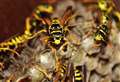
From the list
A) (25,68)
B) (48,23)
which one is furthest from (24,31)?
(25,68)

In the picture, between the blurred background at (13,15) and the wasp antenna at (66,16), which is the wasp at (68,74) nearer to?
the wasp antenna at (66,16)

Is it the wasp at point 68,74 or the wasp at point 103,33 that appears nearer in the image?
the wasp at point 68,74

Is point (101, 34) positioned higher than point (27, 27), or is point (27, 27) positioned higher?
point (27, 27)

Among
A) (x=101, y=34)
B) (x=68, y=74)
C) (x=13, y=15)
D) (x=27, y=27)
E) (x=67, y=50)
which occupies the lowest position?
(x=68, y=74)

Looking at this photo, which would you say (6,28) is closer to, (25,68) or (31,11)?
(31,11)

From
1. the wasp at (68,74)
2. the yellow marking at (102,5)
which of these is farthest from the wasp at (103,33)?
the wasp at (68,74)

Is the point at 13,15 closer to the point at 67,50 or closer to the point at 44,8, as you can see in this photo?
the point at 44,8

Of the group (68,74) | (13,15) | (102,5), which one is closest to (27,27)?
(13,15)

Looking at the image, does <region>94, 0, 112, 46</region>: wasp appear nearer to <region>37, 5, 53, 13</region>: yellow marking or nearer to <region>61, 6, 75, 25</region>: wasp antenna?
<region>61, 6, 75, 25</region>: wasp antenna

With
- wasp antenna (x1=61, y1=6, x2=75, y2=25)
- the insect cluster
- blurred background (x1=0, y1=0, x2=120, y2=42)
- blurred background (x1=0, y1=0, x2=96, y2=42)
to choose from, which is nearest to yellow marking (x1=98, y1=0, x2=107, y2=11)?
the insect cluster

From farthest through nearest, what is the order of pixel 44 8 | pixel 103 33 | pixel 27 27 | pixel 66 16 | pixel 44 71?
1. pixel 44 8
2. pixel 27 27
3. pixel 66 16
4. pixel 103 33
5. pixel 44 71
